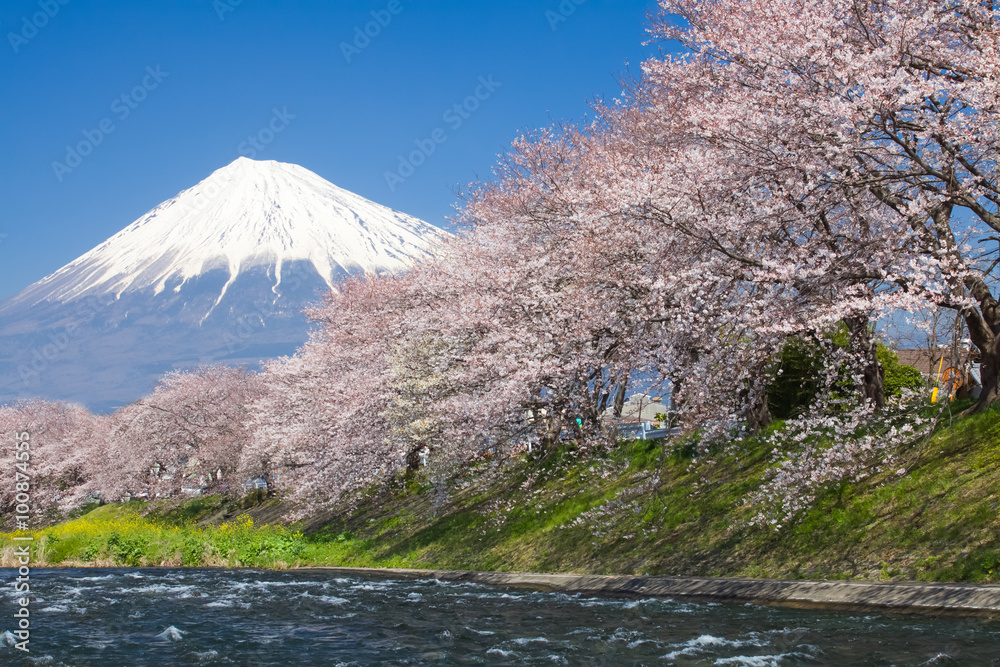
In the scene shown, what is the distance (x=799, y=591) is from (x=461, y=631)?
5131mm

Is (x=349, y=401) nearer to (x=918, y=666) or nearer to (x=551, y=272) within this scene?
(x=551, y=272)

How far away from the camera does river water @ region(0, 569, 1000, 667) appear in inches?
363

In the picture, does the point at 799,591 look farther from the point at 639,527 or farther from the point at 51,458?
the point at 51,458

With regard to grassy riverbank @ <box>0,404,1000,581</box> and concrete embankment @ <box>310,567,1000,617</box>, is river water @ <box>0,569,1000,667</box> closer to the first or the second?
concrete embankment @ <box>310,567,1000,617</box>

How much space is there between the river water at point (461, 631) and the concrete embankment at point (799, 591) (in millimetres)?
407

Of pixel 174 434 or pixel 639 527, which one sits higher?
pixel 174 434

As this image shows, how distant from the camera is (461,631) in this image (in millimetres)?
→ 11992

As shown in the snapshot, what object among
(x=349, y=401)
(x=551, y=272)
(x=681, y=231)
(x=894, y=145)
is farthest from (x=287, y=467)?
(x=894, y=145)

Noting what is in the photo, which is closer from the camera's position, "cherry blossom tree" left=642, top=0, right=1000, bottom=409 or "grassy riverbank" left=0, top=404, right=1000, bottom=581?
"cherry blossom tree" left=642, top=0, right=1000, bottom=409

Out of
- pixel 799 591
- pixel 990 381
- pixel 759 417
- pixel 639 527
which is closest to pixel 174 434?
pixel 639 527

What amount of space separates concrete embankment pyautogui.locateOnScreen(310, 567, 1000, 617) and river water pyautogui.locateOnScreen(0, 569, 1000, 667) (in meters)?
0.41

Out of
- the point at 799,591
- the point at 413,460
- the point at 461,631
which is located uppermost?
the point at 413,460

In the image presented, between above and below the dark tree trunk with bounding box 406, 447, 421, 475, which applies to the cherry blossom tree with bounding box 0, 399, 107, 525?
above

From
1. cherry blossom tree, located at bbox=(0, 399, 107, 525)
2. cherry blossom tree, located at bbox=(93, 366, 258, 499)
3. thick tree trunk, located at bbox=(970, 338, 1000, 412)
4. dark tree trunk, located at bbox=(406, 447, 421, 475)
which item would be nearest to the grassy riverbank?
thick tree trunk, located at bbox=(970, 338, 1000, 412)
